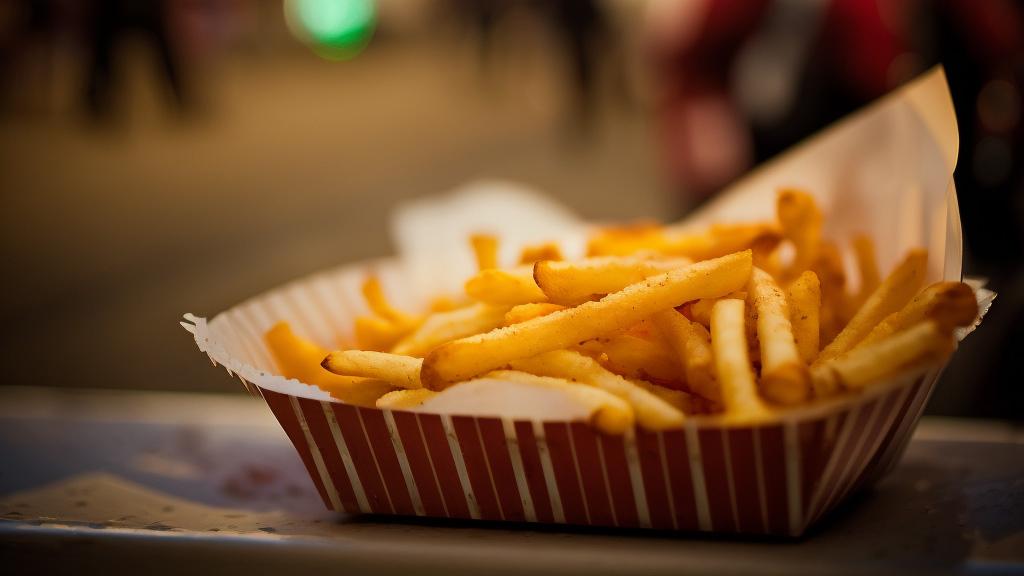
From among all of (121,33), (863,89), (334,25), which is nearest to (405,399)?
(863,89)

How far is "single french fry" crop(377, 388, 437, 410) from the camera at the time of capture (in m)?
1.14

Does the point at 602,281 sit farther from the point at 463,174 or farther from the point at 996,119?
the point at 463,174

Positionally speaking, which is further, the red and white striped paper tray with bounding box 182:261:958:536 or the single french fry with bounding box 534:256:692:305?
the single french fry with bounding box 534:256:692:305

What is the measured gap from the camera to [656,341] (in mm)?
1216

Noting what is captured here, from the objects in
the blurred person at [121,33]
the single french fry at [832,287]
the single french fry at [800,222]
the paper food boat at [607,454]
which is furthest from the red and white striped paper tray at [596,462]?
the blurred person at [121,33]

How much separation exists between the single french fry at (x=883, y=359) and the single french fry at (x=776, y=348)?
29 millimetres

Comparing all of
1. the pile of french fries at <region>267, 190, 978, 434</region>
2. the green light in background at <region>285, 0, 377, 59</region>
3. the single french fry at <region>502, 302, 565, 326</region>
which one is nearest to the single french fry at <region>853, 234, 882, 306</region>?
the pile of french fries at <region>267, 190, 978, 434</region>

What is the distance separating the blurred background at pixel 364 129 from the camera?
9.68 feet

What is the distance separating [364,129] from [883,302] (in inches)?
399

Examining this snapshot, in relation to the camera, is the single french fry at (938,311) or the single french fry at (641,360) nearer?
the single french fry at (938,311)

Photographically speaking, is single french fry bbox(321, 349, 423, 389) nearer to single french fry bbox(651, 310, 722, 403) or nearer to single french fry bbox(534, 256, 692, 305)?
single french fry bbox(534, 256, 692, 305)

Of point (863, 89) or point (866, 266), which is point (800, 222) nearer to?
point (866, 266)

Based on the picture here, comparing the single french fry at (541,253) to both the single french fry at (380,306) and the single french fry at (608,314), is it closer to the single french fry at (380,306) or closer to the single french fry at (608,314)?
the single french fry at (380,306)

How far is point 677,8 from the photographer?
3412 mm
